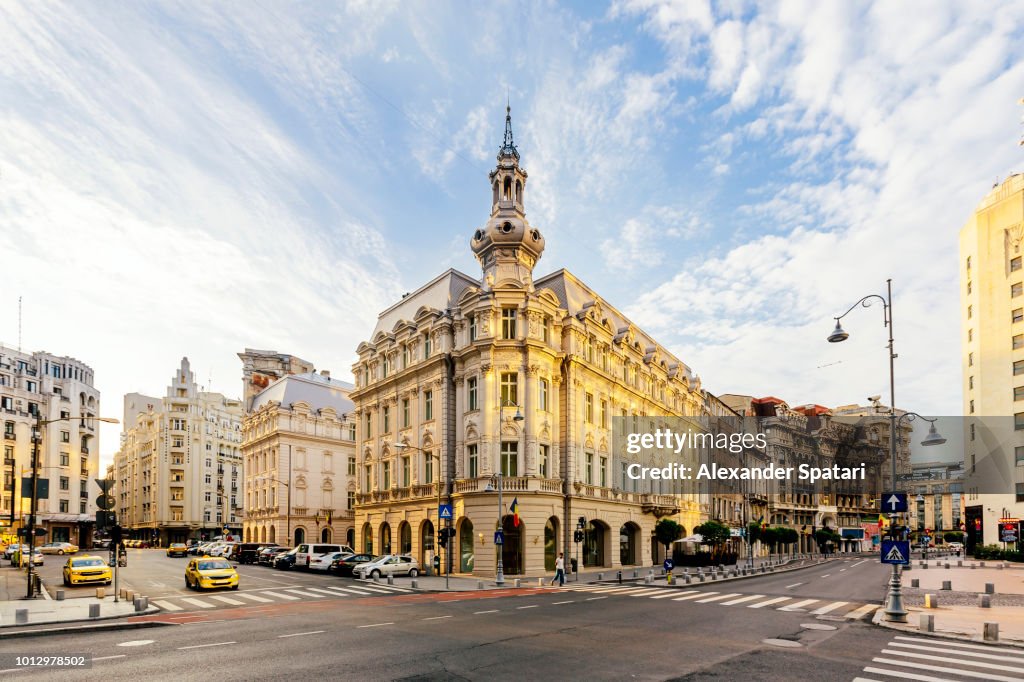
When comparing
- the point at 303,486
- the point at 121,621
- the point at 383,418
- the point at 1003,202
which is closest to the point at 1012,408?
the point at 1003,202

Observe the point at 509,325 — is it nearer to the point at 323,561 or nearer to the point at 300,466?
the point at 323,561

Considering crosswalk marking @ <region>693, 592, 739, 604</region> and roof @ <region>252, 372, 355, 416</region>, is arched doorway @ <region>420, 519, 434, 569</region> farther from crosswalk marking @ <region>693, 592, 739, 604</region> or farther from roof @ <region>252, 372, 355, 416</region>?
roof @ <region>252, 372, 355, 416</region>

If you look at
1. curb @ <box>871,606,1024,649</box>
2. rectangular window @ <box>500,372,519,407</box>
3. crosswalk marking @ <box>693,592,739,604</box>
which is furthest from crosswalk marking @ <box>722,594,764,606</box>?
rectangular window @ <box>500,372,519,407</box>

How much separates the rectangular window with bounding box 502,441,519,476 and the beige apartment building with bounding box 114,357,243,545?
87.0 meters

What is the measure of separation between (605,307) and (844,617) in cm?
3728

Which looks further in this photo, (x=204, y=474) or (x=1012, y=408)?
(x=204, y=474)

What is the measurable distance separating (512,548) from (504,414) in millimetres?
8386

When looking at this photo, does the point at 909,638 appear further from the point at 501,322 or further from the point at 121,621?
the point at 501,322

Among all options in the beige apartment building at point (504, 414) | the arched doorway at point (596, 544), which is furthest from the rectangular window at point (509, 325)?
the arched doorway at point (596, 544)

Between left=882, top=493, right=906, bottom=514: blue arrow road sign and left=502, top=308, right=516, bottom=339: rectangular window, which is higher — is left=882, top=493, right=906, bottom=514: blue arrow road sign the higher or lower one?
the lower one

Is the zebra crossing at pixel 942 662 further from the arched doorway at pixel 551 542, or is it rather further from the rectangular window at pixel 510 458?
the arched doorway at pixel 551 542

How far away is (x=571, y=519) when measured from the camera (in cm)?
4678

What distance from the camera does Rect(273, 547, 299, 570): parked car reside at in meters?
48.6

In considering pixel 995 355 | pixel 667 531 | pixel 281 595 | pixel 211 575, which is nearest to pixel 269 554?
pixel 211 575
